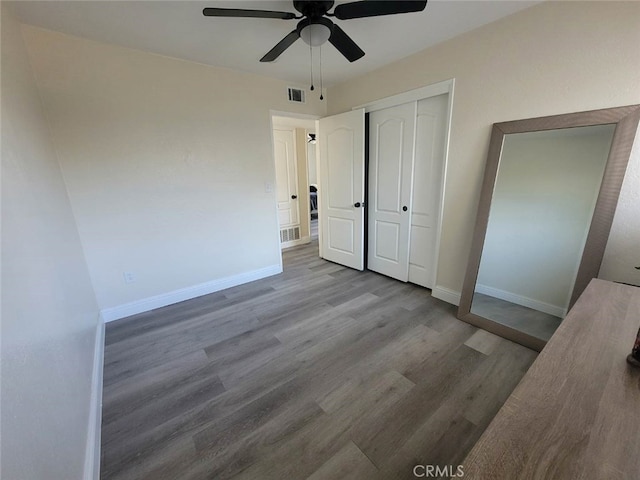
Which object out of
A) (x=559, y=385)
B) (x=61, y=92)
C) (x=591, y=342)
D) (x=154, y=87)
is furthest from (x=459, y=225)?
(x=61, y=92)

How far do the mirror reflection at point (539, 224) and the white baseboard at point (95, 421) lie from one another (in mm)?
2792

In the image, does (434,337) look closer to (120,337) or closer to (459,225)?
(459,225)

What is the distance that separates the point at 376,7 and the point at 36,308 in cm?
223

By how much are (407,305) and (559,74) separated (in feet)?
7.28

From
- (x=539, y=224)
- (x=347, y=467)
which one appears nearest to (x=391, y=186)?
(x=539, y=224)

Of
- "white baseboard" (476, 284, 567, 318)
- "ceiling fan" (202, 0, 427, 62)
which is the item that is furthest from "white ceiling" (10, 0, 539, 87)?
"white baseboard" (476, 284, 567, 318)

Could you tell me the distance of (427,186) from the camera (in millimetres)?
2830

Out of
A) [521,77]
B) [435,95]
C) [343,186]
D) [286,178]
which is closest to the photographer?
[521,77]

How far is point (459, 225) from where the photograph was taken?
8.38 ft

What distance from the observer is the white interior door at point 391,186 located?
9.61 feet

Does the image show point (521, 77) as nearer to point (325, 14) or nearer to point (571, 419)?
point (325, 14)

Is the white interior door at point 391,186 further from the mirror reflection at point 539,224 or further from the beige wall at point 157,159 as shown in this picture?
the beige wall at point 157,159

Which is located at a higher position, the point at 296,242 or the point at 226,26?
the point at 226,26

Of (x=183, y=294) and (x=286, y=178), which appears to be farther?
(x=286, y=178)
